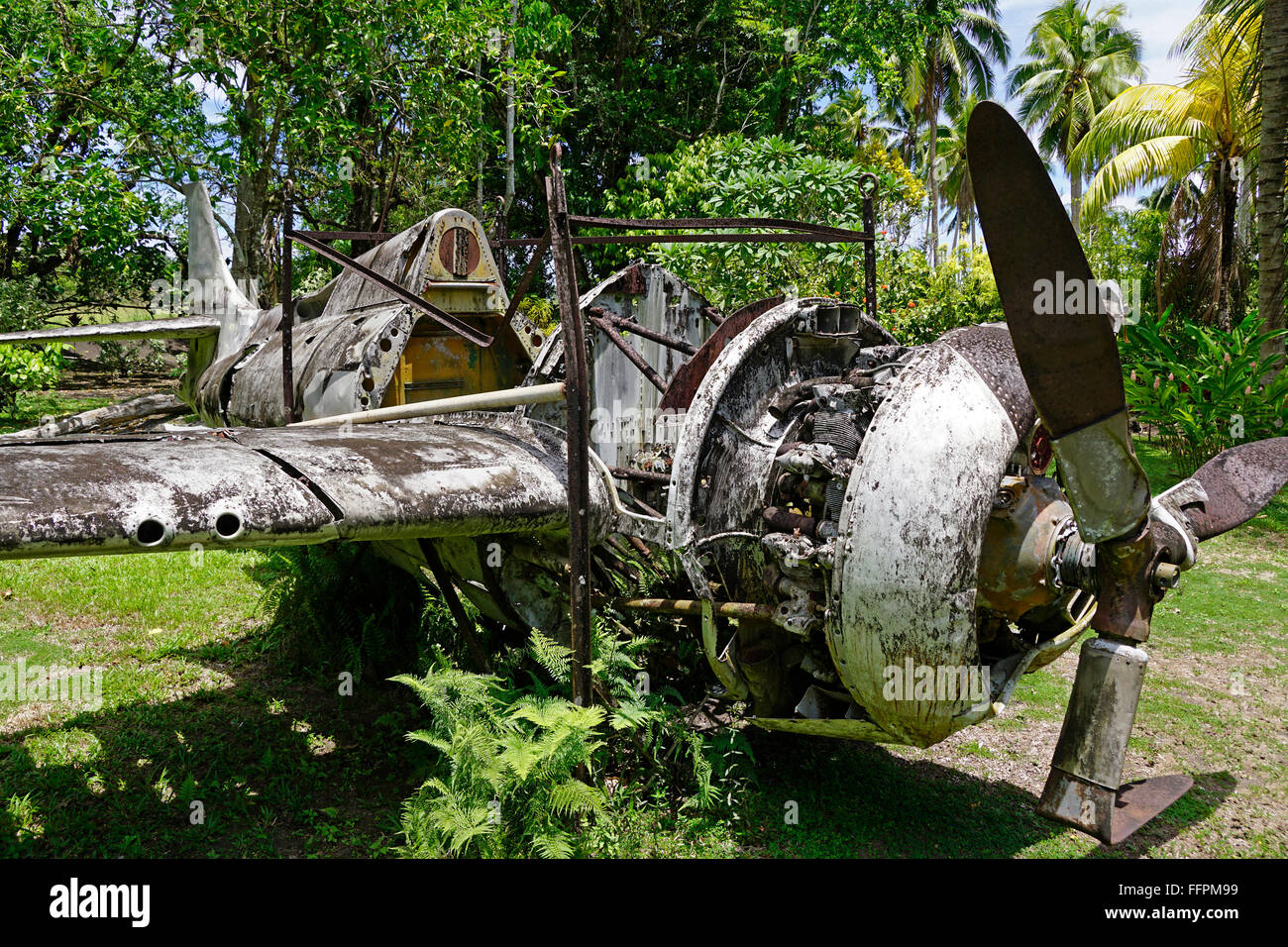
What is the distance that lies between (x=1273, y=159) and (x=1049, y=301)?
14025 millimetres

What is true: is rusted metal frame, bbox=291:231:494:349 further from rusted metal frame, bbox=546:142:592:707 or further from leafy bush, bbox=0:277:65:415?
leafy bush, bbox=0:277:65:415

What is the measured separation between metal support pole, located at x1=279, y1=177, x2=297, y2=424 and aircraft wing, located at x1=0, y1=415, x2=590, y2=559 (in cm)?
188

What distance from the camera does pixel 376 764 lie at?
560 cm

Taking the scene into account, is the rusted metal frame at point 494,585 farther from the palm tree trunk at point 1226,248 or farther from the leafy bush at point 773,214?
the palm tree trunk at point 1226,248

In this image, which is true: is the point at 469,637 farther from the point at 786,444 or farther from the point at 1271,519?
the point at 1271,519

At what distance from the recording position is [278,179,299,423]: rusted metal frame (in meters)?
6.16

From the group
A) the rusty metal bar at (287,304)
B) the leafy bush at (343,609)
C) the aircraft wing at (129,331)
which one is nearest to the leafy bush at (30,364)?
the aircraft wing at (129,331)

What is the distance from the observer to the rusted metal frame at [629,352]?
5379 millimetres

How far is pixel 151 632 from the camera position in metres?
7.74

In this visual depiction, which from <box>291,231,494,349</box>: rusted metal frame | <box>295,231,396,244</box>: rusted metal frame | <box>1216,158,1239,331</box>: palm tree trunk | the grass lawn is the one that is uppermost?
<box>1216,158,1239,331</box>: palm tree trunk

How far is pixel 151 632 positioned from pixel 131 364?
2060 centimetres

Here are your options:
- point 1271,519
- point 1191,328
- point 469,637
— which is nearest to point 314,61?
point 469,637

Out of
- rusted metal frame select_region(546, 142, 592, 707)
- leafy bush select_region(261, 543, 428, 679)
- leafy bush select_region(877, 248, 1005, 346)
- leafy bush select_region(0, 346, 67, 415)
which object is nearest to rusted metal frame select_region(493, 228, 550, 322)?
rusted metal frame select_region(546, 142, 592, 707)

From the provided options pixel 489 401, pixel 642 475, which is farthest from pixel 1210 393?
pixel 489 401
